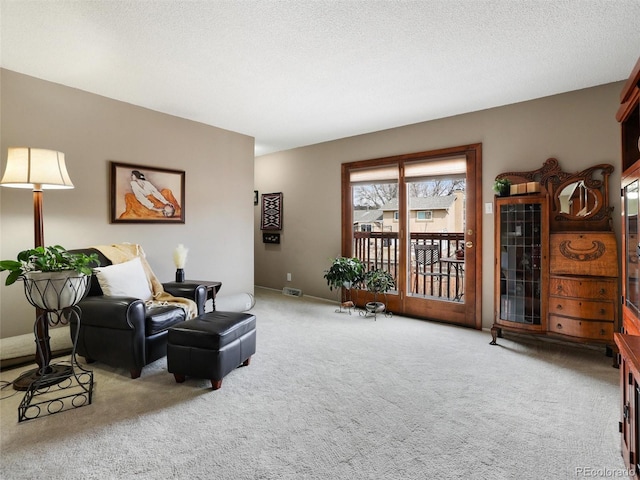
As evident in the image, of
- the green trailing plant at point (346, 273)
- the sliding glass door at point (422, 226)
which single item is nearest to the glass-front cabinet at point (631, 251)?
the sliding glass door at point (422, 226)

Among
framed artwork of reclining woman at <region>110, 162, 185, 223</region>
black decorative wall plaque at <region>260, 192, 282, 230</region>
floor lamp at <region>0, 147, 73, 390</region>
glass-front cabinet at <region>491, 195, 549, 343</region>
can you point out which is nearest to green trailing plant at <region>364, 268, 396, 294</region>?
glass-front cabinet at <region>491, 195, 549, 343</region>

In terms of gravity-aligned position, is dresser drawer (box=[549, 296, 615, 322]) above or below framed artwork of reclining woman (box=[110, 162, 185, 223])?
below

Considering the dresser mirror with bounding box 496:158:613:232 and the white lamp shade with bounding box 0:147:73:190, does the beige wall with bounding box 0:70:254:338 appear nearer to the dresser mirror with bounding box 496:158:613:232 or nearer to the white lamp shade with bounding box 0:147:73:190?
the white lamp shade with bounding box 0:147:73:190

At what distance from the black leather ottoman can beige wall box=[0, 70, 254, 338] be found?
169 centimetres

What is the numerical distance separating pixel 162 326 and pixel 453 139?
369cm

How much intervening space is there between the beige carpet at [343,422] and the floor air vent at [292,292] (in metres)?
2.47

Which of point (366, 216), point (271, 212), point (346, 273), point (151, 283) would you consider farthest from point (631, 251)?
point (271, 212)

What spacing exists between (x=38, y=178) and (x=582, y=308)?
176 inches

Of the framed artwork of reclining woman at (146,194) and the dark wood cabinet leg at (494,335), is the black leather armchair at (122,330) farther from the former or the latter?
the dark wood cabinet leg at (494,335)

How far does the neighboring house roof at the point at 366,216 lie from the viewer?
4.81 m

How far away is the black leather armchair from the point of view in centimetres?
246

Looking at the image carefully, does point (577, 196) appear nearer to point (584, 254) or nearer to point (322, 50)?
point (584, 254)

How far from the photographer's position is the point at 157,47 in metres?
2.51

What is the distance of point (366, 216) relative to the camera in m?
4.93
